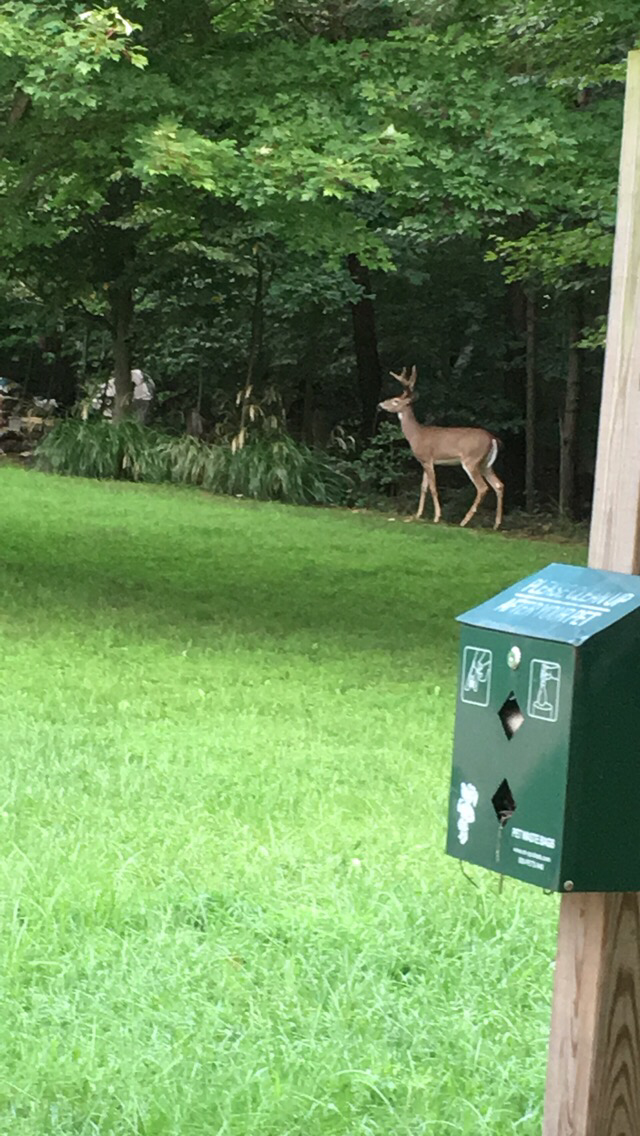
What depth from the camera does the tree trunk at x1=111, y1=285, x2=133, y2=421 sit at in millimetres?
21719

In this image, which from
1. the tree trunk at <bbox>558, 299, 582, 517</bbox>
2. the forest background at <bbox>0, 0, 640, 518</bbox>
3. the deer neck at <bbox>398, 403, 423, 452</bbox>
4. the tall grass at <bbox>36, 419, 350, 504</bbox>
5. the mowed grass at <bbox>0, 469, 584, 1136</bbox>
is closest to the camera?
the mowed grass at <bbox>0, 469, 584, 1136</bbox>

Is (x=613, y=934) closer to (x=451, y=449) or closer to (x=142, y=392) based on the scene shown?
(x=451, y=449)

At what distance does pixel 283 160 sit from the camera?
8719 millimetres

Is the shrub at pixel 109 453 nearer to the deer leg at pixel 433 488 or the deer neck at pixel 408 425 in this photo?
the deer neck at pixel 408 425

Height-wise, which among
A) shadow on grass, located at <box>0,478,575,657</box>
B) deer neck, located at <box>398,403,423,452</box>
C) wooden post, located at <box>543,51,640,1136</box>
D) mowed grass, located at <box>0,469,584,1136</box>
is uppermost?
wooden post, located at <box>543,51,640,1136</box>

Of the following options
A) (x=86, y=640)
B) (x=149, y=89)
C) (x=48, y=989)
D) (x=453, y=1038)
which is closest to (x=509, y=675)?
(x=453, y=1038)

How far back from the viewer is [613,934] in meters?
2.31

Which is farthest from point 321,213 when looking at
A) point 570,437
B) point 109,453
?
point 109,453

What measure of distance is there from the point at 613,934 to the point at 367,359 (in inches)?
801

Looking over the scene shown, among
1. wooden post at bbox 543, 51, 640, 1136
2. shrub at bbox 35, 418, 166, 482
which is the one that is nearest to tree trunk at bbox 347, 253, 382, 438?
shrub at bbox 35, 418, 166, 482

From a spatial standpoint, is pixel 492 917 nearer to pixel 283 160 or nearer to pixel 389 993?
pixel 389 993

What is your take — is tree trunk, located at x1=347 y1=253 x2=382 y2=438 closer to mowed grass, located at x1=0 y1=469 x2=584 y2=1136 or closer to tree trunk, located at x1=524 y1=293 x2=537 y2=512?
tree trunk, located at x1=524 y1=293 x2=537 y2=512

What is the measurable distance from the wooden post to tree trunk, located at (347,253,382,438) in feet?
63.7

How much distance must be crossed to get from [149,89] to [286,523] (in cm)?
826
